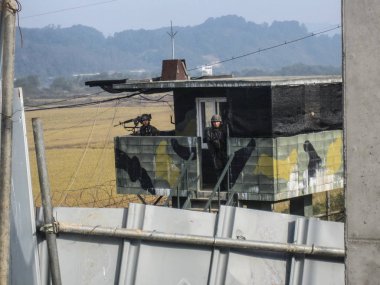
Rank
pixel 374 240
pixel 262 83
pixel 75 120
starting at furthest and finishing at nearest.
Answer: pixel 75 120
pixel 262 83
pixel 374 240

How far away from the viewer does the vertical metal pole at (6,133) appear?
8.55 m

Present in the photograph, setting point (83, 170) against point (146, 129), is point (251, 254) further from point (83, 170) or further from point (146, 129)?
point (83, 170)

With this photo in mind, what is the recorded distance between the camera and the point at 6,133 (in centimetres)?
865

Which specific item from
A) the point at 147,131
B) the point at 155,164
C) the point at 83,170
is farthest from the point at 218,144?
the point at 83,170

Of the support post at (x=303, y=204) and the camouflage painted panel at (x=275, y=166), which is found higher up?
the camouflage painted panel at (x=275, y=166)

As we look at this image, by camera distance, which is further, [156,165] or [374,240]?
[156,165]

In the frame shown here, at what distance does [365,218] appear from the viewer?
19.9 feet

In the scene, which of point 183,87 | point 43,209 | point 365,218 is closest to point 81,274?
point 43,209

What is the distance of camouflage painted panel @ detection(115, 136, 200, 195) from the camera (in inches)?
771

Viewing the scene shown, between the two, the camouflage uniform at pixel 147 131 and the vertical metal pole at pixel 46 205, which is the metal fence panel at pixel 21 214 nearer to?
the vertical metal pole at pixel 46 205

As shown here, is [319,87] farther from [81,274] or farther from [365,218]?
[365,218]

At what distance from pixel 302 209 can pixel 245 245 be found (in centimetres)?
1335

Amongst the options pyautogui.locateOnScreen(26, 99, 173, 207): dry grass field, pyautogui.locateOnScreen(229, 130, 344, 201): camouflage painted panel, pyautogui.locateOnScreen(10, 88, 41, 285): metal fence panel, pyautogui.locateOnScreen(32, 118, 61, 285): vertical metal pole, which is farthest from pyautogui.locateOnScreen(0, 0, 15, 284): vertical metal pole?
pyautogui.locateOnScreen(229, 130, 344, 201): camouflage painted panel

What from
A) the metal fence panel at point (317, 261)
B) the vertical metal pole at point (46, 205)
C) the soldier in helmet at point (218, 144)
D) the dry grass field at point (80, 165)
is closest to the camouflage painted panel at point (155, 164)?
the soldier in helmet at point (218, 144)
